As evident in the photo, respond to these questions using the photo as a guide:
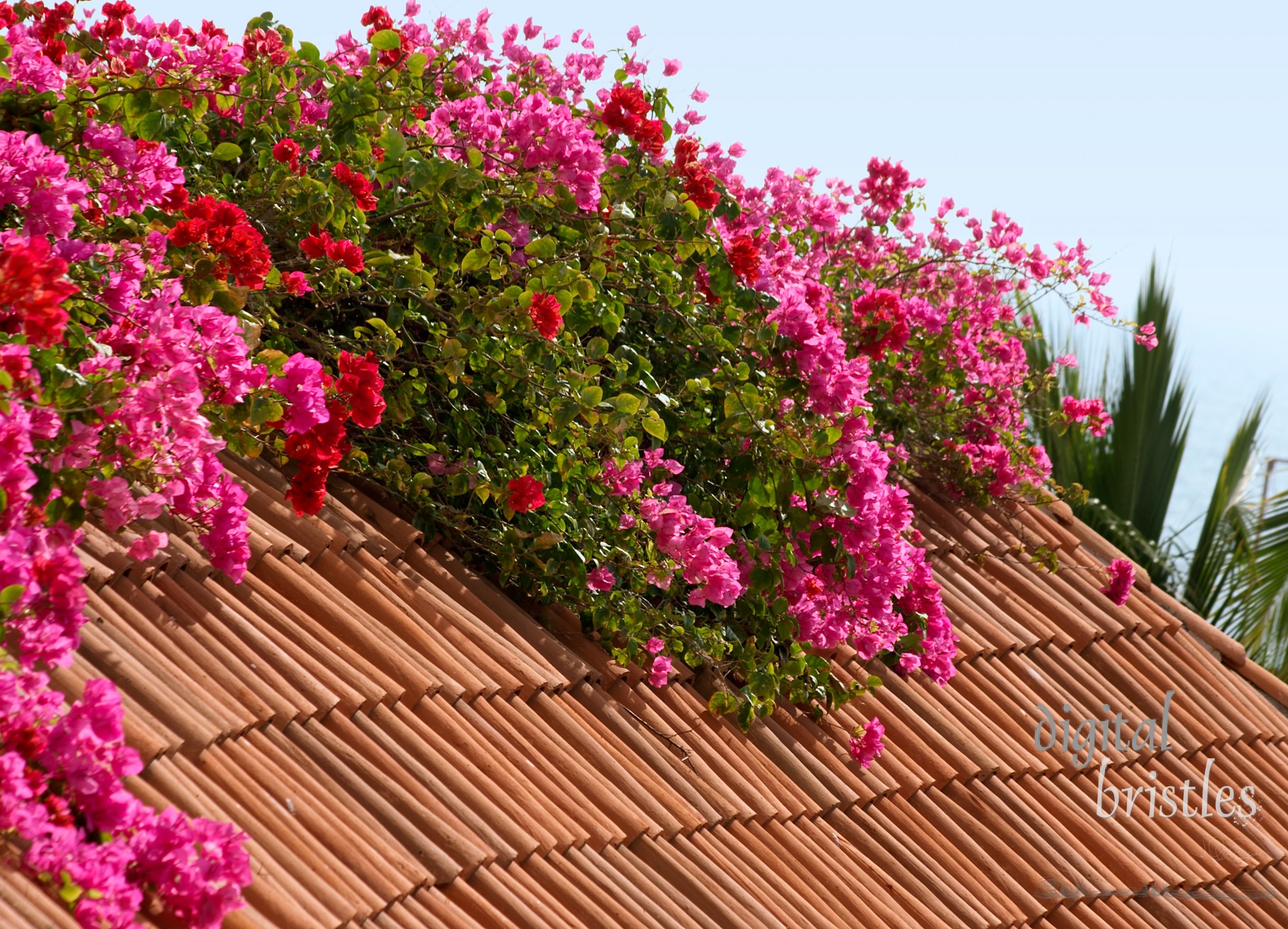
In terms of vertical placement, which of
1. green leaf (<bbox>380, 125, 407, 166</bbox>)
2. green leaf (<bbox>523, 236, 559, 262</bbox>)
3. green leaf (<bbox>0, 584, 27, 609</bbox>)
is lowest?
green leaf (<bbox>0, 584, 27, 609</bbox>)

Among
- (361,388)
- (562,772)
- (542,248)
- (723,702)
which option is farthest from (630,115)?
(562,772)

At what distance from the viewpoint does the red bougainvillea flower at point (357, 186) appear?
3.41m

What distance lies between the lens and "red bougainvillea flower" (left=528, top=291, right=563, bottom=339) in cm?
334

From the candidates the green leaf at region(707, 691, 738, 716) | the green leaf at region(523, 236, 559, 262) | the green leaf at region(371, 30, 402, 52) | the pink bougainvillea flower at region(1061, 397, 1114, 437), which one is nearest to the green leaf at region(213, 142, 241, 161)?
the green leaf at region(371, 30, 402, 52)

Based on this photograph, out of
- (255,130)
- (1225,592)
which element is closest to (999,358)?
(255,130)

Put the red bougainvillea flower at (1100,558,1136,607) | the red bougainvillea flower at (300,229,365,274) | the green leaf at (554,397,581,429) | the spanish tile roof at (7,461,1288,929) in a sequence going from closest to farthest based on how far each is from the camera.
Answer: the spanish tile roof at (7,461,1288,929), the red bougainvillea flower at (300,229,365,274), the green leaf at (554,397,581,429), the red bougainvillea flower at (1100,558,1136,607)

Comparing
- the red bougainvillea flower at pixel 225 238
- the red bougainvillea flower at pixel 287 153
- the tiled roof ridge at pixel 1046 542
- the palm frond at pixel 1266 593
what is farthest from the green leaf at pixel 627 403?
the palm frond at pixel 1266 593

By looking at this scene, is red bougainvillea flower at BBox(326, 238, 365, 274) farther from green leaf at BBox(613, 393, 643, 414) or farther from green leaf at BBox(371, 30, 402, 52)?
green leaf at BBox(613, 393, 643, 414)

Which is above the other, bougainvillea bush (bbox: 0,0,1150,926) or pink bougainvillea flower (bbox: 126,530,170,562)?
bougainvillea bush (bbox: 0,0,1150,926)

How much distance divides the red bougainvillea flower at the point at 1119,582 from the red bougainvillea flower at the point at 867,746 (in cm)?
208

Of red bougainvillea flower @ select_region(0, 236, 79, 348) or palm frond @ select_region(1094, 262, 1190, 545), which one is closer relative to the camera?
red bougainvillea flower @ select_region(0, 236, 79, 348)

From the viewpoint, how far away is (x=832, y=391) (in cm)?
380

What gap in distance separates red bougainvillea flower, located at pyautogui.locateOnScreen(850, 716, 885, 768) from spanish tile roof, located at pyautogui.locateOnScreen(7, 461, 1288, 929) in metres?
0.05

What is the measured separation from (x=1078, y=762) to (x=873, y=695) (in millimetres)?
823
